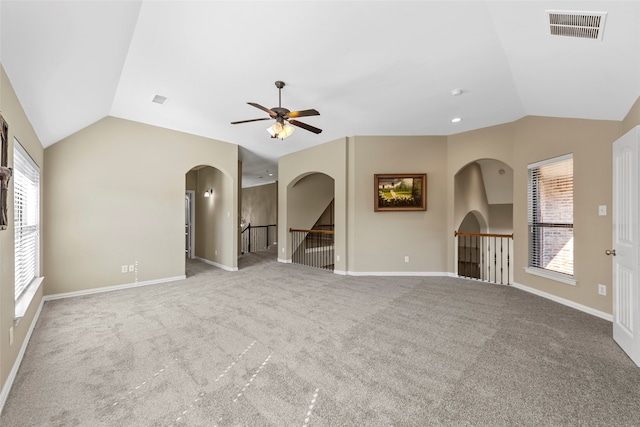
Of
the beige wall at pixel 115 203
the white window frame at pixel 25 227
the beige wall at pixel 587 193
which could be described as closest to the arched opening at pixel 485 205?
the beige wall at pixel 587 193

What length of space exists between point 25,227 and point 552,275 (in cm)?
708

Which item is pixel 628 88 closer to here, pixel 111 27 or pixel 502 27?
pixel 502 27

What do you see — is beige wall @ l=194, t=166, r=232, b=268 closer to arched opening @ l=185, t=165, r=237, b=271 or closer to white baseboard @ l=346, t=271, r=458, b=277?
arched opening @ l=185, t=165, r=237, b=271

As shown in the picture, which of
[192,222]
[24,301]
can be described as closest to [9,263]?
[24,301]

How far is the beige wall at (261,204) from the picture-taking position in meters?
Result: 11.5

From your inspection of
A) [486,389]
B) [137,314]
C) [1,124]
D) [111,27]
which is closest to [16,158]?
[1,124]

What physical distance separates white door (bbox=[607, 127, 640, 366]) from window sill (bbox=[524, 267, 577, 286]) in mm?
1078

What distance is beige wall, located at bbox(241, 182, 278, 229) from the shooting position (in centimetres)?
1154

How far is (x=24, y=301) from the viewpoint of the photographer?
2709 mm

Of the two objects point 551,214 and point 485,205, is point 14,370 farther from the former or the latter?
point 485,205

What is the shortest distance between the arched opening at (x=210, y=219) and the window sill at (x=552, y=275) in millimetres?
5682

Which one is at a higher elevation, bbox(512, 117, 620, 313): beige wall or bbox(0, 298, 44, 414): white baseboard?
bbox(512, 117, 620, 313): beige wall

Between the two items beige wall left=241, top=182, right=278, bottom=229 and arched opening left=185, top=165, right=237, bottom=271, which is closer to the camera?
arched opening left=185, top=165, right=237, bottom=271

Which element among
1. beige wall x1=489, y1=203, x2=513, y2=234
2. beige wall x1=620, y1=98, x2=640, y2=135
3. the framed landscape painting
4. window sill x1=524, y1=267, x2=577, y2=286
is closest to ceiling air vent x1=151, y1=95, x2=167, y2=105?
the framed landscape painting
